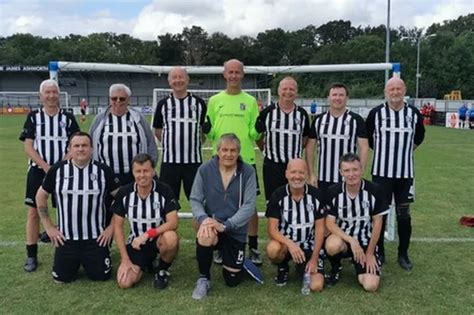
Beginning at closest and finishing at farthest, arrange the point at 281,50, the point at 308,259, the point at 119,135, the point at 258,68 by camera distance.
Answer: the point at 308,259 → the point at 119,135 → the point at 258,68 → the point at 281,50

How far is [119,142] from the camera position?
455 centimetres

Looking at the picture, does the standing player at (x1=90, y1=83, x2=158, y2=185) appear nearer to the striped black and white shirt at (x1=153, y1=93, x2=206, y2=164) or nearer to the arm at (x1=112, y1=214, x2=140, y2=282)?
the striped black and white shirt at (x1=153, y1=93, x2=206, y2=164)

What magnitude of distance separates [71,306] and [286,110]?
2527mm

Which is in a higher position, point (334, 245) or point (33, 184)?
point (33, 184)

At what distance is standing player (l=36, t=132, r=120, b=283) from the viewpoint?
4121mm

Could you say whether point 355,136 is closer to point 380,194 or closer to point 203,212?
point 380,194

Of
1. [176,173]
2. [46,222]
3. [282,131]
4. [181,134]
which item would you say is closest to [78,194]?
[46,222]

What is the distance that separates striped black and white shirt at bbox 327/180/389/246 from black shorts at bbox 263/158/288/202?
709 mm

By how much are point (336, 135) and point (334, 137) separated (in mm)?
26

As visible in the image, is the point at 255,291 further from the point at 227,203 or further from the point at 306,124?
the point at 306,124

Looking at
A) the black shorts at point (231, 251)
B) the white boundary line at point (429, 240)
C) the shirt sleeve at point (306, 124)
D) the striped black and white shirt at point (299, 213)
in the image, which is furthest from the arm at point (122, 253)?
the shirt sleeve at point (306, 124)

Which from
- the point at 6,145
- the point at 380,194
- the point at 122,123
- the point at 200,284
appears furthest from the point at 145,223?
the point at 6,145

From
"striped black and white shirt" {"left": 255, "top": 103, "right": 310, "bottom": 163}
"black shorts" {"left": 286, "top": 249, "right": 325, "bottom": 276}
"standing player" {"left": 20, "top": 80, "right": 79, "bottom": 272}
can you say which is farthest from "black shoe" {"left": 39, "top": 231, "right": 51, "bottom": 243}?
"black shorts" {"left": 286, "top": 249, "right": 325, "bottom": 276}

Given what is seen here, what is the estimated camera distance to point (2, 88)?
5666 centimetres
